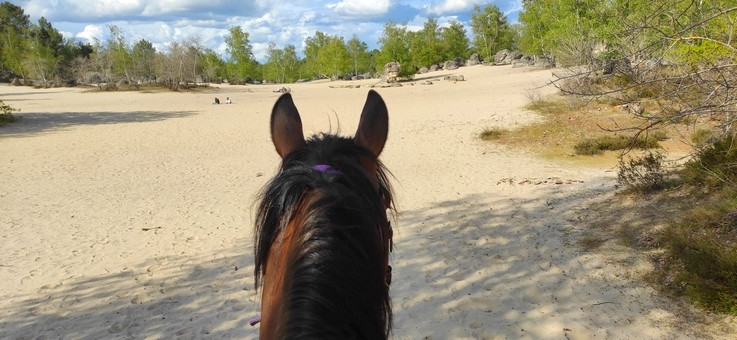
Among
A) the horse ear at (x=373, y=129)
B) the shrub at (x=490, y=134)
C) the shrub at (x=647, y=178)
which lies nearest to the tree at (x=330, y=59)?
the shrub at (x=490, y=134)

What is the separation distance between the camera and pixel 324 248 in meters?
1.02

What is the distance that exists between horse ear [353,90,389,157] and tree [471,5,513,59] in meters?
68.0

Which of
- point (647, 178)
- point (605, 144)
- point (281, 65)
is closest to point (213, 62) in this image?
point (281, 65)

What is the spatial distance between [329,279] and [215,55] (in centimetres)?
7229

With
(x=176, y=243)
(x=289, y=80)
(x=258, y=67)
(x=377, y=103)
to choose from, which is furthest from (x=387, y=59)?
(x=377, y=103)

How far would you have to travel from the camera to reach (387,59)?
56.6 m

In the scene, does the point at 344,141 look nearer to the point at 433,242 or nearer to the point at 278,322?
the point at 278,322

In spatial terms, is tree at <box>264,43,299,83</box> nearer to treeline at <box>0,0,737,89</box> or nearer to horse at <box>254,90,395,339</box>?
treeline at <box>0,0,737,89</box>

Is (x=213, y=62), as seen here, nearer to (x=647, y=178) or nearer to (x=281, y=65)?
(x=281, y=65)

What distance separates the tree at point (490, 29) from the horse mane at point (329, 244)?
68.6 m

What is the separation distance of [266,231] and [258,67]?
78614 millimetres

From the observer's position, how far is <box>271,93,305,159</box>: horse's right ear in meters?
1.71

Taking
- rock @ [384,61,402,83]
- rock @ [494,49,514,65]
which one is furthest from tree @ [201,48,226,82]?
rock @ [494,49,514,65]

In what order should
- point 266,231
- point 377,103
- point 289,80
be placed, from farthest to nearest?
point 289,80, point 377,103, point 266,231
